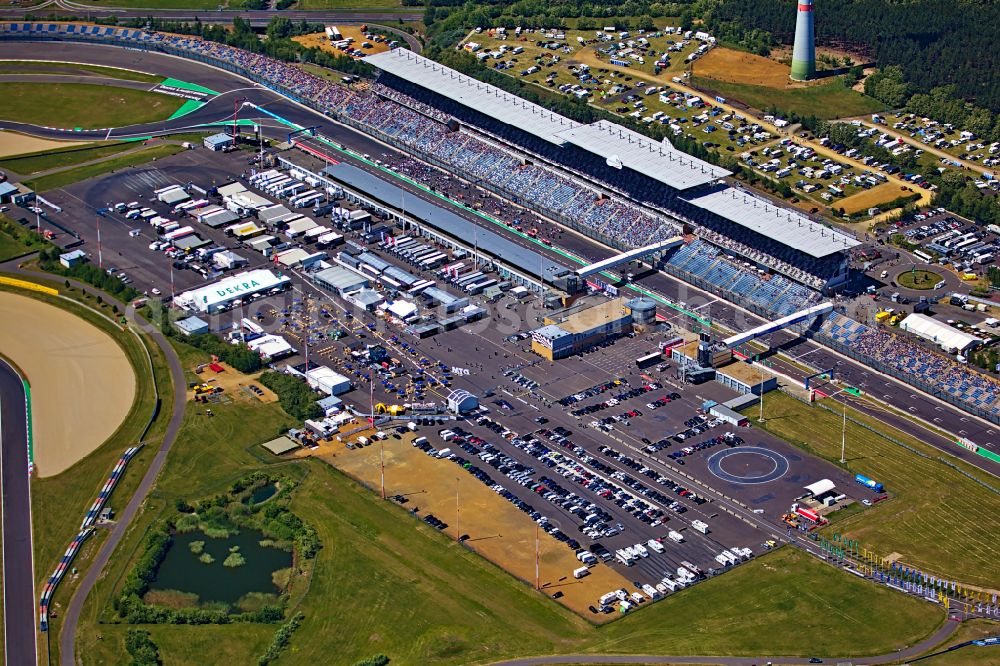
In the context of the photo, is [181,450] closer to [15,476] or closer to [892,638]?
[15,476]

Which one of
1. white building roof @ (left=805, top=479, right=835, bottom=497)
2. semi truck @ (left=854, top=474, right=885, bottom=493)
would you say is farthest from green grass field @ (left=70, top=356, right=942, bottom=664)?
semi truck @ (left=854, top=474, right=885, bottom=493)

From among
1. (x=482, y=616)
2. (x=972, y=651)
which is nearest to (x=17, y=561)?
(x=482, y=616)

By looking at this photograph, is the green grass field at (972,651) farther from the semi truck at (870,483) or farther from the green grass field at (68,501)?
the green grass field at (68,501)

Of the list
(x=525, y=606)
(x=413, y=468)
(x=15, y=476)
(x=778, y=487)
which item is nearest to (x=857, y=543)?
(x=778, y=487)

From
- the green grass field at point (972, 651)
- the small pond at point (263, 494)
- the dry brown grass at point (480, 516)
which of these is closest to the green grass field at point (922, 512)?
the green grass field at point (972, 651)

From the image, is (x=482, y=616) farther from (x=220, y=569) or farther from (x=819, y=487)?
(x=819, y=487)
